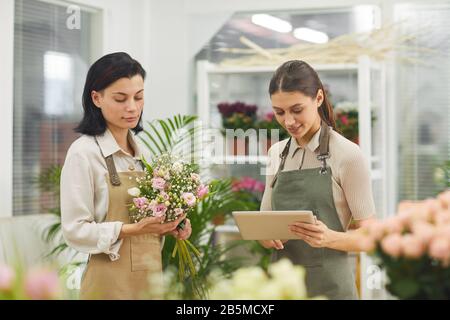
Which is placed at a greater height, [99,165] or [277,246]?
[99,165]

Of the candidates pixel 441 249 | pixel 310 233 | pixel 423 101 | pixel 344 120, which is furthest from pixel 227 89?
pixel 441 249

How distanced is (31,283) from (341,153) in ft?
5.02

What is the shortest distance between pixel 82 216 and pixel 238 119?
2.24 metres

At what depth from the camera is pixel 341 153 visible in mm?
2365

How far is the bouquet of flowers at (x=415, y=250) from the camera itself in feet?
3.63

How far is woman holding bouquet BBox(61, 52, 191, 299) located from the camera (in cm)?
219

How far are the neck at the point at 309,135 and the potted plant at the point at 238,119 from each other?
5.86 feet

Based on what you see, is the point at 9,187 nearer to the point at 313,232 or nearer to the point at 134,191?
the point at 134,191

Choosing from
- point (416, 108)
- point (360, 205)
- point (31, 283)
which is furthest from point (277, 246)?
point (416, 108)

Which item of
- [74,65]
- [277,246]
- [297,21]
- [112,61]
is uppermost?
[297,21]

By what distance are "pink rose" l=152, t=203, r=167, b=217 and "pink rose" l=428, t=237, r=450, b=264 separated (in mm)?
1212

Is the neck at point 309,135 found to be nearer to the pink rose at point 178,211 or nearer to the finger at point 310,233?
the finger at point 310,233

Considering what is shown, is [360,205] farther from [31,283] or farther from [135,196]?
[31,283]

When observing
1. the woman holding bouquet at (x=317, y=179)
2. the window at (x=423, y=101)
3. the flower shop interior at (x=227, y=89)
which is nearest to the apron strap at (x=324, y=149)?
the woman holding bouquet at (x=317, y=179)
